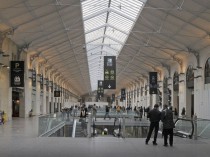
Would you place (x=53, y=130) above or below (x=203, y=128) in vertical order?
below

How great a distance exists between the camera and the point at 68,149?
14.3m

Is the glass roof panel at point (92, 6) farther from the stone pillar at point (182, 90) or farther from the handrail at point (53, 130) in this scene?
the stone pillar at point (182, 90)

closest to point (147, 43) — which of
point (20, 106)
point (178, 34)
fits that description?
point (178, 34)

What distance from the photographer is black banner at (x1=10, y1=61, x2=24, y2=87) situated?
34.5 metres

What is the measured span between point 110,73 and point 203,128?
746 inches

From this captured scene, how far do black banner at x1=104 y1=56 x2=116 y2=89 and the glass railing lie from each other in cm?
1807

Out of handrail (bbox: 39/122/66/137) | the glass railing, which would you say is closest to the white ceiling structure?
handrail (bbox: 39/122/66/137)

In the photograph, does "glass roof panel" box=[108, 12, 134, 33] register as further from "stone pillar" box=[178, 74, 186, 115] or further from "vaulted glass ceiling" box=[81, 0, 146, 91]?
"stone pillar" box=[178, 74, 186, 115]

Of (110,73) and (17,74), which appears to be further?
(110,73)

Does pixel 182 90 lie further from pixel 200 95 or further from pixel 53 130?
pixel 53 130

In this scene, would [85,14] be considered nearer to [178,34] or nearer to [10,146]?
[178,34]

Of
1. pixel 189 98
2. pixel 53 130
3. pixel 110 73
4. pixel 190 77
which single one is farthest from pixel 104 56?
pixel 53 130

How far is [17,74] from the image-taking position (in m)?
34.7

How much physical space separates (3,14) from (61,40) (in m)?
17.5
